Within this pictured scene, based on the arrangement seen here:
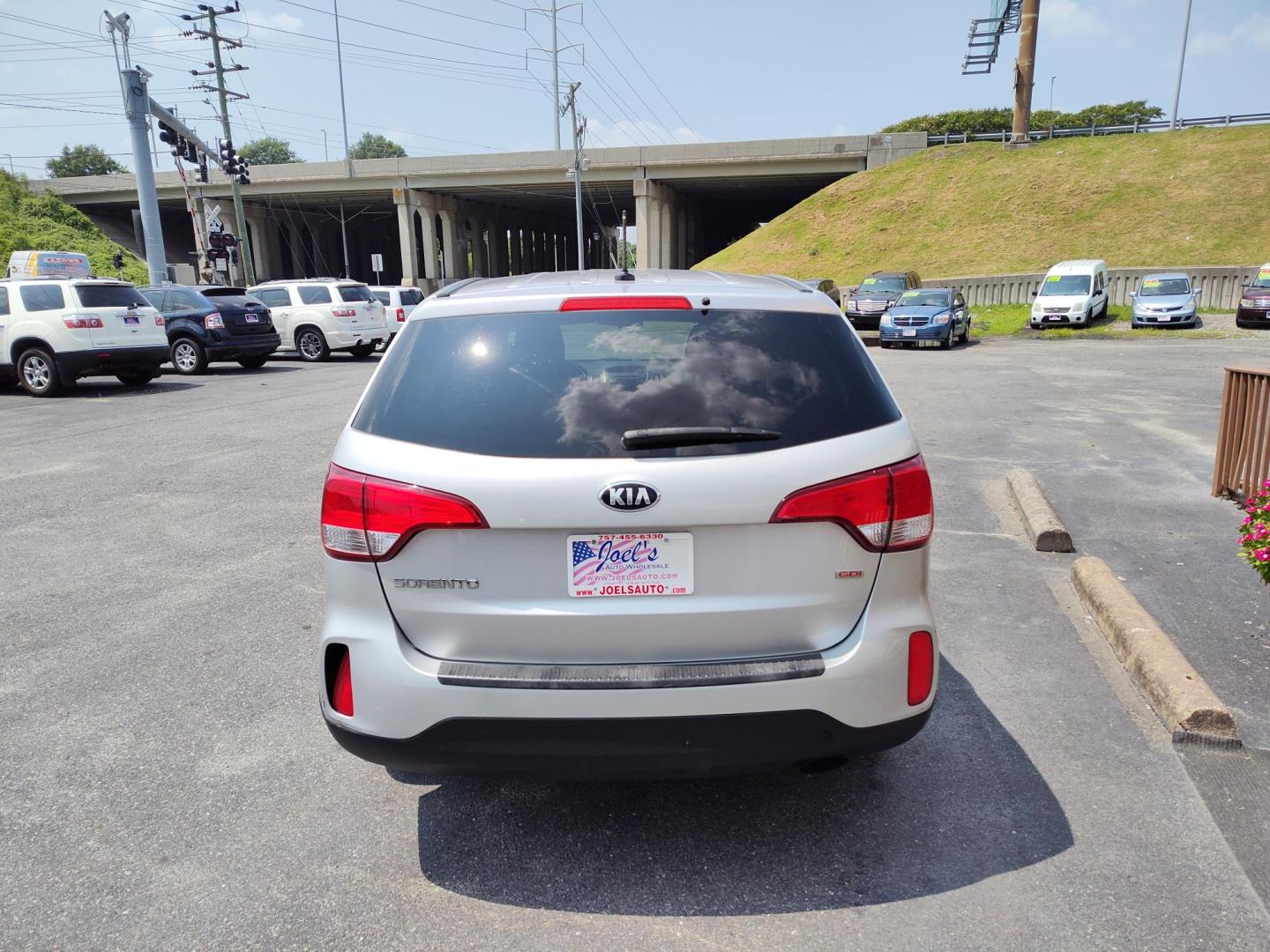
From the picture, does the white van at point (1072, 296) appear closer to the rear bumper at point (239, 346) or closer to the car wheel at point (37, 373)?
the rear bumper at point (239, 346)

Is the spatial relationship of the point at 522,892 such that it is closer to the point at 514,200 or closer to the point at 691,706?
the point at 691,706

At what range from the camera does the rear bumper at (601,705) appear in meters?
2.51

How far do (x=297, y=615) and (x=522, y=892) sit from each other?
280 centimetres

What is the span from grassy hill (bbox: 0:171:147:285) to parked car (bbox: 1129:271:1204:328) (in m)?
49.6

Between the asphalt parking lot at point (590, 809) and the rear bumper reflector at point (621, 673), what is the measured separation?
2.28 feet

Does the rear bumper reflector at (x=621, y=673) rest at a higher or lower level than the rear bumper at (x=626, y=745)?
higher

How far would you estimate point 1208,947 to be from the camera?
2.42 m

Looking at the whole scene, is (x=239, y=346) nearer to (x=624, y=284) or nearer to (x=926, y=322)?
(x=926, y=322)

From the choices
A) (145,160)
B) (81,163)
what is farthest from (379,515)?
(81,163)

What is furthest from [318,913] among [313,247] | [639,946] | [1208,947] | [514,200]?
[313,247]

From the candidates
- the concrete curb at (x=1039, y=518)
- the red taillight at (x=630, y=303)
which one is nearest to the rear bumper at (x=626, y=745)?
the red taillight at (x=630, y=303)

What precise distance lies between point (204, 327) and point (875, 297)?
64.5 ft

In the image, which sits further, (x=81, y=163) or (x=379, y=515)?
(x=81, y=163)

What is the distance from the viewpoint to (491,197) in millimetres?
73562
